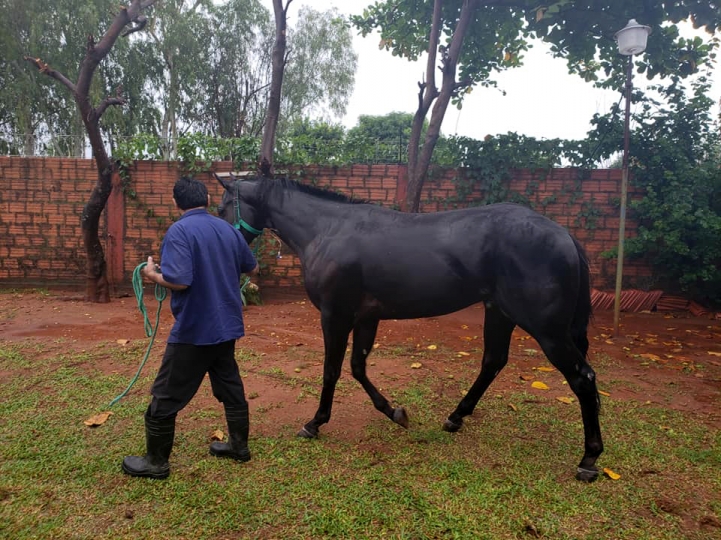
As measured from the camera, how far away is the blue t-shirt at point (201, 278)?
8.50 ft

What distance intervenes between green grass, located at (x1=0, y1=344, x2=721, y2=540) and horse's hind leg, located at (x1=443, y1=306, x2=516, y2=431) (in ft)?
0.43

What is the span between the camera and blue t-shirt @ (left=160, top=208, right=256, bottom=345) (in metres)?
2.59

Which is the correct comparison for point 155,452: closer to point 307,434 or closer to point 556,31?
point 307,434

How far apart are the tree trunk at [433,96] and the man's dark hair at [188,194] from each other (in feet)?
17.4

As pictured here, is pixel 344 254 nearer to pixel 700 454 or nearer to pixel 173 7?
pixel 700 454

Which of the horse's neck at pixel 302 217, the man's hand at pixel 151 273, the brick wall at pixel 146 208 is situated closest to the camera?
the man's hand at pixel 151 273

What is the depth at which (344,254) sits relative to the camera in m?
3.21

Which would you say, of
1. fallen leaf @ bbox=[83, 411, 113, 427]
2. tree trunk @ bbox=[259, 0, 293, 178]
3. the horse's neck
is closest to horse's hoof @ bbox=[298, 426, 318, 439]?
the horse's neck

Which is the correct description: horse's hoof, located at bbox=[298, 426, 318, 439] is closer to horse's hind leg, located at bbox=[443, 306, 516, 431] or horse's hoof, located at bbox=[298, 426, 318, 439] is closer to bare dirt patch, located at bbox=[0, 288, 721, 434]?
bare dirt patch, located at bbox=[0, 288, 721, 434]

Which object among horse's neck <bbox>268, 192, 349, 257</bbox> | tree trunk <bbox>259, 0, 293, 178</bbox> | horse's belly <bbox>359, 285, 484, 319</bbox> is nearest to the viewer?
horse's belly <bbox>359, 285, 484, 319</bbox>

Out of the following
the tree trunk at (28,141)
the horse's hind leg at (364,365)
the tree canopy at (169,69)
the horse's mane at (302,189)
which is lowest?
the horse's hind leg at (364,365)

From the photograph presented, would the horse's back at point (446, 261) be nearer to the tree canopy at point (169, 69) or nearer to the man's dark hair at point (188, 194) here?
the man's dark hair at point (188, 194)

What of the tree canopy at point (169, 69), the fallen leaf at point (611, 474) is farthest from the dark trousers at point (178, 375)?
the tree canopy at point (169, 69)

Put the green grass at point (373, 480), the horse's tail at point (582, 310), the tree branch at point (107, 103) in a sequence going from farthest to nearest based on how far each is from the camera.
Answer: the tree branch at point (107, 103), the horse's tail at point (582, 310), the green grass at point (373, 480)
